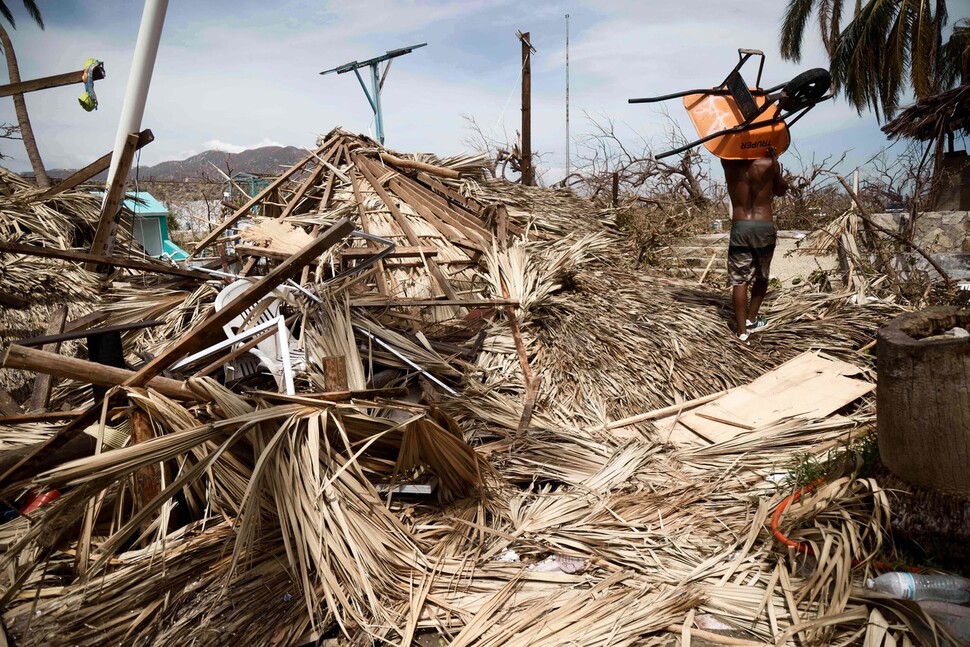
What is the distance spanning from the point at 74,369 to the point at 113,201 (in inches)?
64.8

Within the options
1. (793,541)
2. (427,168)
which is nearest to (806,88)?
(793,541)

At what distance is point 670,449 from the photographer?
3.13 m

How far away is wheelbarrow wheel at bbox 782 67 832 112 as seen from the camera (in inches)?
148

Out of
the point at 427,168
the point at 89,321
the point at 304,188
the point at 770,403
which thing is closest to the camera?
the point at 89,321

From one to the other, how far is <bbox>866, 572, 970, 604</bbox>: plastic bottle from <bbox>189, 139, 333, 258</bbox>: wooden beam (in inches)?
212

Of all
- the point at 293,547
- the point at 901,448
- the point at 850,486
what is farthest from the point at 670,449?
the point at 293,547

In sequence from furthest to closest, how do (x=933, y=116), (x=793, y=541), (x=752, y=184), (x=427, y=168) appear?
(x=933, y=116), (x=427, y=168), (x=752, y=184), (x=793, y=541)

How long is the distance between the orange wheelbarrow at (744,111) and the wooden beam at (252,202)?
3.48 m

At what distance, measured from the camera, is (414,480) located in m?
2.58

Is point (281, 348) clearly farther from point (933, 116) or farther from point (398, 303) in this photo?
point (933, 116)

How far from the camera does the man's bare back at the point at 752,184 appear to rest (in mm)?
4082

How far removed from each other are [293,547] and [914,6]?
63.9 feet

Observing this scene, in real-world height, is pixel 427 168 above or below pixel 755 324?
above

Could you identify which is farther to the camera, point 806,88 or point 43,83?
point 806,88
